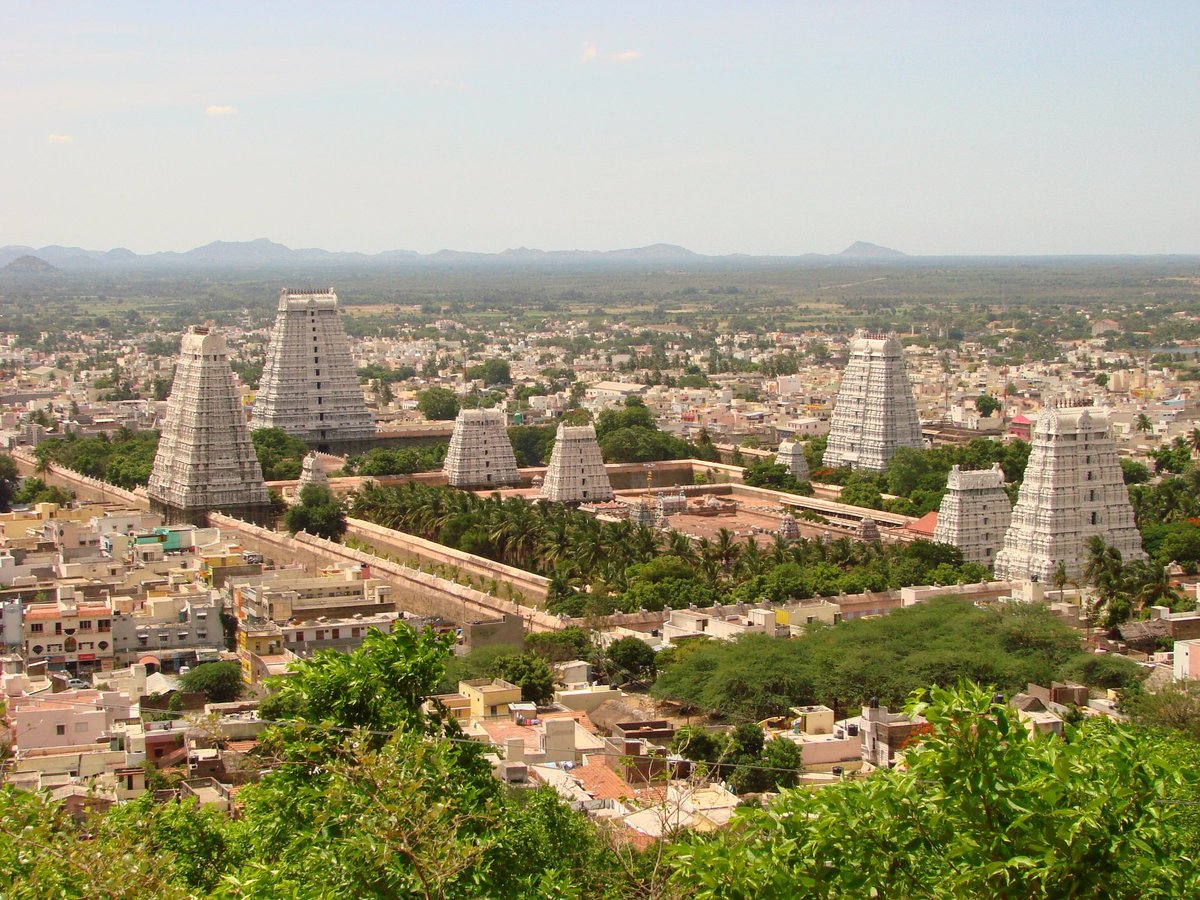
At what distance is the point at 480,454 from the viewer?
67.6m

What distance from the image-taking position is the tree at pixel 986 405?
313 feet

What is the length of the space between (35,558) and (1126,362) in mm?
100271

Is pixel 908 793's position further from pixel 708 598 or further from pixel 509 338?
pixel 509 338

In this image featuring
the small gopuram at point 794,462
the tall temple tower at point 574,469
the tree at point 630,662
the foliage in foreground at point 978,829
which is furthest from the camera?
the small gopuram at point 794,462

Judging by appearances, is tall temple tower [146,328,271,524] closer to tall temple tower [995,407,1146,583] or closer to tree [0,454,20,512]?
tree [0,454,20,512]

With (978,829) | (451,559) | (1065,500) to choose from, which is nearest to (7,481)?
(451,559)

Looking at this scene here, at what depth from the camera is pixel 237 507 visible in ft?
202

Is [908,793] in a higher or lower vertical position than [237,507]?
higher

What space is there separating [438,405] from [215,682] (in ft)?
203

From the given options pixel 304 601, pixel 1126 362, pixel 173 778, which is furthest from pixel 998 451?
pixel 1126 362

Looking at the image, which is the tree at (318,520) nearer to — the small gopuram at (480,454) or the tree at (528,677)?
the small gopuram at (480,454)

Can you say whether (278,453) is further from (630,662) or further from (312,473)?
(630,662)

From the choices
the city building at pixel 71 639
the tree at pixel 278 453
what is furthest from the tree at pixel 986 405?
the city building at pixel 71 639

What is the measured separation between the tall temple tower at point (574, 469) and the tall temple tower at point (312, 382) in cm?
1945
